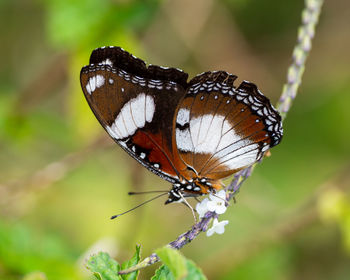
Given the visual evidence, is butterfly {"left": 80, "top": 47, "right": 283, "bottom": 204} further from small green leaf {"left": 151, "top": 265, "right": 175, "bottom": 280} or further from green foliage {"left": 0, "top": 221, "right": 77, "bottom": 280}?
green foliage {"left": 0, "top": 221, "right": 77, "bottom": 280}

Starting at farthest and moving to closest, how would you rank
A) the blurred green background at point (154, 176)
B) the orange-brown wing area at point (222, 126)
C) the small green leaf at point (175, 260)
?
1. the blurred green background at point (154, 176)
2. the orange-brown wing area at point (222, 126)
3. the small green leaf at point (175, 260)

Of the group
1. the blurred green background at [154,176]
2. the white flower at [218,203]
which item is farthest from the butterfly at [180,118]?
the blurred green background at [154,176]

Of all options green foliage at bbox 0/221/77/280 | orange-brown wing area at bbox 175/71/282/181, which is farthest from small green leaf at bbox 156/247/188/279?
green foliage at bbox 0/221/77/280

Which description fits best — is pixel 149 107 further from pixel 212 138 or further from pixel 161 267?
→ pixel 161 267

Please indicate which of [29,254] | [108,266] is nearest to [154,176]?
[29,254]

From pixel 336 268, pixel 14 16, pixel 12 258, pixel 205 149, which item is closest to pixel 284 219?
pixel 336 268

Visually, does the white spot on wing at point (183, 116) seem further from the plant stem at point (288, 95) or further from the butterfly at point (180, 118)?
the plant stem at point (288, 95)

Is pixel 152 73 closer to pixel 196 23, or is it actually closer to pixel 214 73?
pixel 214 73
